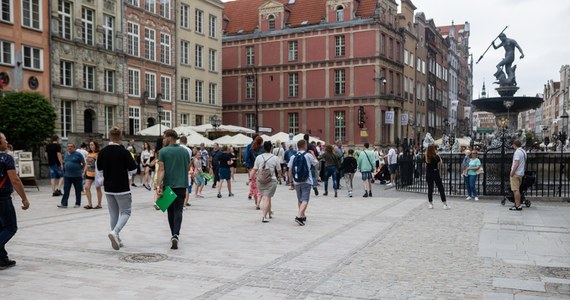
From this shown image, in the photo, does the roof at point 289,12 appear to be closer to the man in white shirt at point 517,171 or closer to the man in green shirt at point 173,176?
the man in white shirt at point 517,171

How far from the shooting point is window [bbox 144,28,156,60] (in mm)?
37894

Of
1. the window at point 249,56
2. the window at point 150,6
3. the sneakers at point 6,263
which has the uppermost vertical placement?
the window at point 150,6

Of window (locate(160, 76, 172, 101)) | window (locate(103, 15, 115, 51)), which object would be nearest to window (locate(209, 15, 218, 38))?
window (locate(160, 76, 172, 101))

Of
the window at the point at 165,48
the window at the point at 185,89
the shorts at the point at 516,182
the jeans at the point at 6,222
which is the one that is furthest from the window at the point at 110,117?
the jeans at the point at 6,222

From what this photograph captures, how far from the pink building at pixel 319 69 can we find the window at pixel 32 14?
19.0 metres

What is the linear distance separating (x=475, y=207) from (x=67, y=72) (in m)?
25.6

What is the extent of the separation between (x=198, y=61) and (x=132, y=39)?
8417mm

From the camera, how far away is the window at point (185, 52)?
41.9 meters

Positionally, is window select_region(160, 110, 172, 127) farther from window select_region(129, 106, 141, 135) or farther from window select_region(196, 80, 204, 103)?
window select_region(196, 80, 204, 103)

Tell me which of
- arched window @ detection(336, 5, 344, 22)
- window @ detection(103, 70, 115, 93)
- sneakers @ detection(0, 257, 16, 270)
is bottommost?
sneakers @ detection(0, 257, 16, 270)

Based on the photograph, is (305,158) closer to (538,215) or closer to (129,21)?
(538,215)

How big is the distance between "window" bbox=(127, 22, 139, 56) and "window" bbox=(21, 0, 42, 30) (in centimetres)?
757

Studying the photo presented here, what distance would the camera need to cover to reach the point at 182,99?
42.2m

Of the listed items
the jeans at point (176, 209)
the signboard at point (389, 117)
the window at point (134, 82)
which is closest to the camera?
the jeans at point (176, 209)
